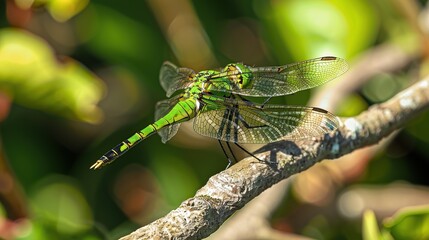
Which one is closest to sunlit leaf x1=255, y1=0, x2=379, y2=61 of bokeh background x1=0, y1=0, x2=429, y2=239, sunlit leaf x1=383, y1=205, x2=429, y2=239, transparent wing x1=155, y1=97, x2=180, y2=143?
bokeh background x1=0, y1=0, x2=429, y2=239

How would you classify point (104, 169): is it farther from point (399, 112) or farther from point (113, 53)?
point (399, 112)

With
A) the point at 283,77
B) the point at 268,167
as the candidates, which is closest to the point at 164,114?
the point at 283,77

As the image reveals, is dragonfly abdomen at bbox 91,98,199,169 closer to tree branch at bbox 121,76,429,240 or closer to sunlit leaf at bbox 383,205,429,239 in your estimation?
tree branch at bbox 121,76,429,240

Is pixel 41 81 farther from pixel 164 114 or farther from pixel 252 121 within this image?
pixel 252 121

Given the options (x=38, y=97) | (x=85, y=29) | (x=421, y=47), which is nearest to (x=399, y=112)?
(x=421, y=47)

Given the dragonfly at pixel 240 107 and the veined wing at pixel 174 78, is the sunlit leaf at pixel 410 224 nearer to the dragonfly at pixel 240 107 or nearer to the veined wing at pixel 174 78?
the dragonfly at pixel 240 107

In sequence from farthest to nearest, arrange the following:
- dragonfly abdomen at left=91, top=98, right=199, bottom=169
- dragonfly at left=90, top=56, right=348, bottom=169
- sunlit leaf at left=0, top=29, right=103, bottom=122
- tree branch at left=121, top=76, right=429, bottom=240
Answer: sunlit leaf at left=0, top=29, right=103, bottom=122 < dragonfly abdomen at left=91, top=98, right=199, bottom=169 < dragonfly at left=90, top=56, right=348, bottom=169 < tree branch at left=121, top=76, right=429, bottom=240
